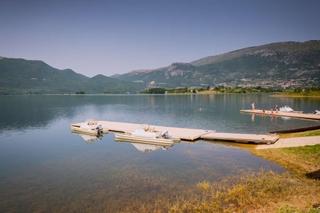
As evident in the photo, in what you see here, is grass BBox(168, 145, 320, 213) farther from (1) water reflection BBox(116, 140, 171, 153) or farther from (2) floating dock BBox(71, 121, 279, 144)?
(1) water reflection BBox(116, 140, 171, 153)

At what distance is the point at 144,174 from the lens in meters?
26.2

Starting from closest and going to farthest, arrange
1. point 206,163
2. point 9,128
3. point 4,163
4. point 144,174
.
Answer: point 144,174, point 206,163, point 4,163, point 9,128

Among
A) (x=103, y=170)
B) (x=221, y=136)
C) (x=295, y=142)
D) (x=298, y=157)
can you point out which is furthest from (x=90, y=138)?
(x=298, y=157)

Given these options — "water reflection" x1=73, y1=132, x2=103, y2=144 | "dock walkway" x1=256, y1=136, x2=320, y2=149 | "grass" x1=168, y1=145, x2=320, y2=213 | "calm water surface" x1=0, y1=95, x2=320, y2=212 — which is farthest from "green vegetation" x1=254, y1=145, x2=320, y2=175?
"water reflection" x1=73, y1=132, x2=103, y2=144

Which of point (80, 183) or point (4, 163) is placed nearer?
point (80, 183)

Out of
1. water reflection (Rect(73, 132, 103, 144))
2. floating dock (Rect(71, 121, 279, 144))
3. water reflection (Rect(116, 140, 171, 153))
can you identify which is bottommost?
water reflection (Rect(73, 132, 103, 144))

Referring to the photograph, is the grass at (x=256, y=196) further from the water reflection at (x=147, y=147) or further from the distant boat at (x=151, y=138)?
the distant boat at (x=151, y=138)

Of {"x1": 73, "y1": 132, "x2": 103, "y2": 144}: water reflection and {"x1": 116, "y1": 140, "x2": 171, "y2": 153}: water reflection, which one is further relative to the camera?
{"x1": 73, "y1": 132, "x2": 103, "y2": 144}: water reflection

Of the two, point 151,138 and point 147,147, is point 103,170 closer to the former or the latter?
point 147,147

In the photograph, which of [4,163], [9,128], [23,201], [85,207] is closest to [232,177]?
[85,207]

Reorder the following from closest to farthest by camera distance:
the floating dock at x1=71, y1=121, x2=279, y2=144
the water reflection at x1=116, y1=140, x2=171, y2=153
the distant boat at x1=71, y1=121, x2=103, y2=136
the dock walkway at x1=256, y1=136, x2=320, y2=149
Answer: the dock walkway at x1=256, y1=136, x2=320, y2=149
the floating dock at x1=71, y1=121, x2=279, y2=144
the water reflection at x1=116, y1=140, x2=171, y2=153
the distant boat at x1=71, y1=121, x2=103, y2=136

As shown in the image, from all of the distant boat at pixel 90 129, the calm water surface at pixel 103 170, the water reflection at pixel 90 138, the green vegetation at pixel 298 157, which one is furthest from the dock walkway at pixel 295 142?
the distant boat at pixel 90 129

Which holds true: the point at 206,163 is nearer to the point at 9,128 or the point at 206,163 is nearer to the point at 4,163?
the point at 4,163

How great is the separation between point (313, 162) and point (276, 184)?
660cm
